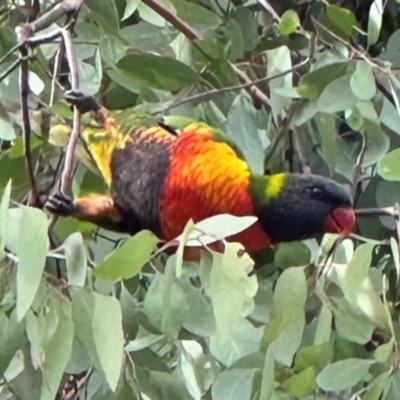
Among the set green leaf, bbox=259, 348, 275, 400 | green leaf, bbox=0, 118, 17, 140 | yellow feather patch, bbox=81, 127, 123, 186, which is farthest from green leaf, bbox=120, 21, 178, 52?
green leaf, bbox=259, 348, 275, 400

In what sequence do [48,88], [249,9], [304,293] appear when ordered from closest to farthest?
[304,293], [48,88], [249,9]

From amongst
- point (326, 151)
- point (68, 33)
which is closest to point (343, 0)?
point (326, 151)

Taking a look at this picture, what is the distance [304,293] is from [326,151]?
0.29m

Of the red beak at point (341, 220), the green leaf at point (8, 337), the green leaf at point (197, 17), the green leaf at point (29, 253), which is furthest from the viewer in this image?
the green leaf at point (197, 17)

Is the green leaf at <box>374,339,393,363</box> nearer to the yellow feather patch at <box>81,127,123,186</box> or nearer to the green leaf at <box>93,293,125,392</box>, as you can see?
the green leaf at <box>93,293,125,392</box>

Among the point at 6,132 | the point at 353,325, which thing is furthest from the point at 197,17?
the point at 353,325

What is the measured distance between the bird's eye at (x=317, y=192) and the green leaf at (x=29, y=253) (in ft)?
1.25

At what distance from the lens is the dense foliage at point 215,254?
1.92ft

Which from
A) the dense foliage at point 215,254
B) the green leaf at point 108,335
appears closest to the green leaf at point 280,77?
the dense foliage at point 215,254

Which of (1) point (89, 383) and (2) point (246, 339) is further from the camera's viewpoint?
(1) point (89, 383)

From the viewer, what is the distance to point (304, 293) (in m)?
0.63

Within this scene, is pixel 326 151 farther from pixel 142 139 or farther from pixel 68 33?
pixel 68 33

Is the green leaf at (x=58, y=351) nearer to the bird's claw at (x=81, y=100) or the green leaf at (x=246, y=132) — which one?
the bird's claw at (x=81, y=100)

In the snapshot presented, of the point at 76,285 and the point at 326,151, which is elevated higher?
the point at 76,285
